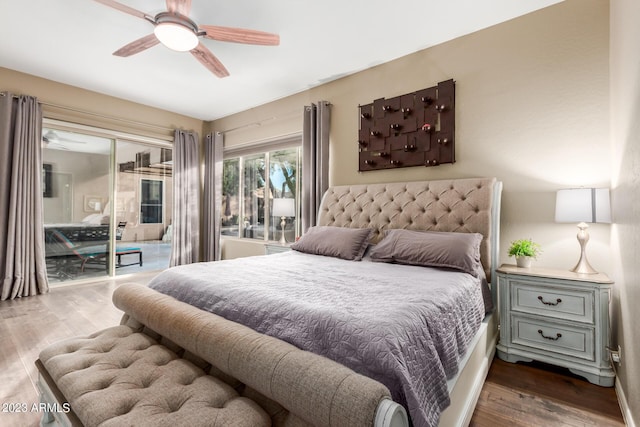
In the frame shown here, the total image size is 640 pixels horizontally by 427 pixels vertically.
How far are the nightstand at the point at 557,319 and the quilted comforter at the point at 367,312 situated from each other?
0.39 metres

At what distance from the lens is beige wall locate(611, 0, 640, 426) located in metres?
1.47

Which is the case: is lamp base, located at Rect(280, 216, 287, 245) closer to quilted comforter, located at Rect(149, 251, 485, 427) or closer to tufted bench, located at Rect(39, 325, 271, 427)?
quilted comforter, located at Rect(149, 251, 485, 427)

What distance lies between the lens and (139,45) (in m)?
2.56

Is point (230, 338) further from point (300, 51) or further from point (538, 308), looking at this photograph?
point (300, 51)

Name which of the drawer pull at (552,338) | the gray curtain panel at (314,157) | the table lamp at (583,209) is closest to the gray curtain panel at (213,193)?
the gray curtain panel at (314,157)

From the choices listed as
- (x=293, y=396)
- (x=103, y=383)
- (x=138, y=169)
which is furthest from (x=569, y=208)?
(x=138, y=169)

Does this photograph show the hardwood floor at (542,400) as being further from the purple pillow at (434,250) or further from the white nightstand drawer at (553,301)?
the purple pillow at (434,250)

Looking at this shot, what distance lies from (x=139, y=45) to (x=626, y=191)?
3.58m

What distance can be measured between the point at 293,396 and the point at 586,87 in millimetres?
2926

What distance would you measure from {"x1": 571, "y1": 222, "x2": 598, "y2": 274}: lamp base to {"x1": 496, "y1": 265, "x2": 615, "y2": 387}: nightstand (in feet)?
0.19

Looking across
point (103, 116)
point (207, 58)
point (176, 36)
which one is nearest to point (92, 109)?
point (103, 116)

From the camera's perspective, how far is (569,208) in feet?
6.86

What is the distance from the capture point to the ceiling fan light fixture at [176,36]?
2246mm

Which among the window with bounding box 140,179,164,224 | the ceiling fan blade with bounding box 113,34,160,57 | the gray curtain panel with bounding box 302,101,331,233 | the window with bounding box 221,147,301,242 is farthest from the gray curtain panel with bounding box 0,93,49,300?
the gray curtain panel with bounding box 302,101,331,233
